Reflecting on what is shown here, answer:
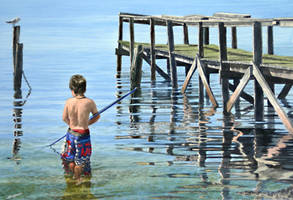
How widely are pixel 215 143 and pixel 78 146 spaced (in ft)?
12.0

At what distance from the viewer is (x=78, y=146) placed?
9.77m

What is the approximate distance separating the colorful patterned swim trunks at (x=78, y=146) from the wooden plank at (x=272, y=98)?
4.65m

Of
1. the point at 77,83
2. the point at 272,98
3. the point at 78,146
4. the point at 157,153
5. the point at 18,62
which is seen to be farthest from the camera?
the point at 18,62

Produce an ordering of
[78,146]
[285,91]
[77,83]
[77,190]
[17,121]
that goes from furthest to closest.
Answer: [285,91] → [17,121] → [78,146] → [77,190] → [77,83]

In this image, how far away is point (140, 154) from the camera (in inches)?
473

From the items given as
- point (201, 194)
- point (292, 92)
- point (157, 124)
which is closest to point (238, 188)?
point (201, 194)

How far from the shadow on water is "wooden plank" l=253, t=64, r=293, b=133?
0.25 meters

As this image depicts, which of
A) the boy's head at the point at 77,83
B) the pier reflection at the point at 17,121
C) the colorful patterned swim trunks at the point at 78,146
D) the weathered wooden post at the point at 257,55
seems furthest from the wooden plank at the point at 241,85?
the boy's head at the point at 77,83

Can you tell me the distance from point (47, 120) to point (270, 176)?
8306mm

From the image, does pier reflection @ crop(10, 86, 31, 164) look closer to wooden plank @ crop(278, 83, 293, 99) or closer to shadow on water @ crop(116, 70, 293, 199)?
shadow on water @ crop(116, 70, 293, 199)

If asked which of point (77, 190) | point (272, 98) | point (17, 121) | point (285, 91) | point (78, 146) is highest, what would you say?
point (272, 98)

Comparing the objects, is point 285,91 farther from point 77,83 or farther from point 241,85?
point 77,83

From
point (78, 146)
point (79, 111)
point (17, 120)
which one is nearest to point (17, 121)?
point (17, 120)

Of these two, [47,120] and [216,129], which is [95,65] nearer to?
[47,120]
